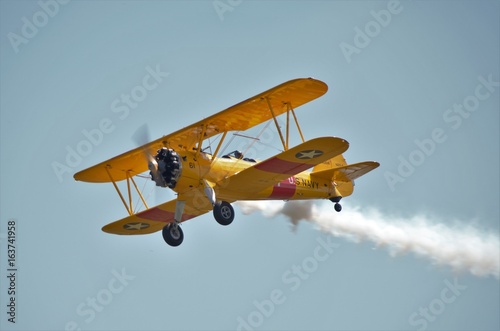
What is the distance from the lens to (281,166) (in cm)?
2469

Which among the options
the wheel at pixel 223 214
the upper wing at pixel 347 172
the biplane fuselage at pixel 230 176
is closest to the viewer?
the wheel at pixel 223 214

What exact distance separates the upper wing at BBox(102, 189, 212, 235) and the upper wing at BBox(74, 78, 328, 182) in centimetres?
141

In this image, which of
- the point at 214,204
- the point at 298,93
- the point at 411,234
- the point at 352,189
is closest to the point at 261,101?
the point at 298,93

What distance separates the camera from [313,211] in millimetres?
29391

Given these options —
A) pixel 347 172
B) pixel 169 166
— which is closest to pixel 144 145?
pixel 169 166

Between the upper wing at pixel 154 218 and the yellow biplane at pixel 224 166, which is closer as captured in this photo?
the yellow biplane at pixel 224 166

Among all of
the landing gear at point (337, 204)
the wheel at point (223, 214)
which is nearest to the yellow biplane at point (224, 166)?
the wheel at point (223, 214)

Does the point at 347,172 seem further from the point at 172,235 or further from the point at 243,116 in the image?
the point at 172,235

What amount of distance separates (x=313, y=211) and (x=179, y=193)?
17.1 ft

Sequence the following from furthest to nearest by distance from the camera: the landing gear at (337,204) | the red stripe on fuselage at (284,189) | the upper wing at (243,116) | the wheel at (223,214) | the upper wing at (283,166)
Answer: the landing gear at (337,204)
the red stripe on fuselage at (284,189)
the wheel at (223,214)
the upper wing at (243,116)
the upper wing at (283,166)

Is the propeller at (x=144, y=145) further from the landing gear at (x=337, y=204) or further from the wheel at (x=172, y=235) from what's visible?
the landing gear at (x=337, y=204)

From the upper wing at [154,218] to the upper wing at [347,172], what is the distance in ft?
10.9

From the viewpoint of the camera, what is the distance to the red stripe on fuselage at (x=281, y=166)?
2450 centimetres

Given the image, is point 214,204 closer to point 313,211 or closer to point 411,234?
point 313,211
